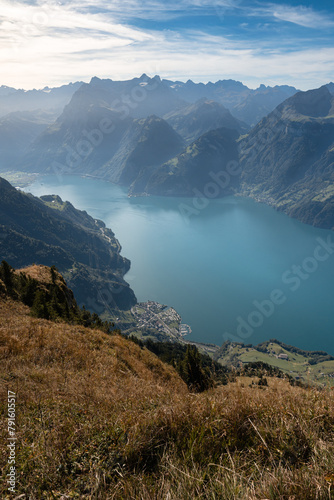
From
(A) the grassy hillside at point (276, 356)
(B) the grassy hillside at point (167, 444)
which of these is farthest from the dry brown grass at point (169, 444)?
(A) the grassy hillside at point (276, 356)

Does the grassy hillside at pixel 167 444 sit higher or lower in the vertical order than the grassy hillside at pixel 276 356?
higher

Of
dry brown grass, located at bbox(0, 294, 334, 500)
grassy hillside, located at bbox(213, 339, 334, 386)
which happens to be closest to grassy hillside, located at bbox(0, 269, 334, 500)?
dry brown grass, located at bbox(0, 294, 334, 500)

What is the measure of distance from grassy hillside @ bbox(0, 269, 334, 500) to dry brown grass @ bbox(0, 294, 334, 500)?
0.05ft

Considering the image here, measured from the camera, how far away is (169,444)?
4.18 metres

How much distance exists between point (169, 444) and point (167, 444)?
0.06 meters

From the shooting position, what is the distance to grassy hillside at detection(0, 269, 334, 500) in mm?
3195

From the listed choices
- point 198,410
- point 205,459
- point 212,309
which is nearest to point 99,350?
point 198,410

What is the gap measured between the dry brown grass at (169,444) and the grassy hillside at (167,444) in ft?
0.05

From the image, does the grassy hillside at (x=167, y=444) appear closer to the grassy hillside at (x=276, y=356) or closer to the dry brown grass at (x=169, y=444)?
the dry brown grass at (x=169, y=444)

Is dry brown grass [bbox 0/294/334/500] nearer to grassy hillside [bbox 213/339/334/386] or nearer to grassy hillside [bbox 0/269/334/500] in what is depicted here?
grassy hillside [bbox 0/269/334/500]

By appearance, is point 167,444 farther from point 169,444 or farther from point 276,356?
point 276,356

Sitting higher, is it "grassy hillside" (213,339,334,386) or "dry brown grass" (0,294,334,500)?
"dry brown grass" (0,294,334,500)

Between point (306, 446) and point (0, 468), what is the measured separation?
4.07 meters

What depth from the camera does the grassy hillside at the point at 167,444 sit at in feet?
10.5
